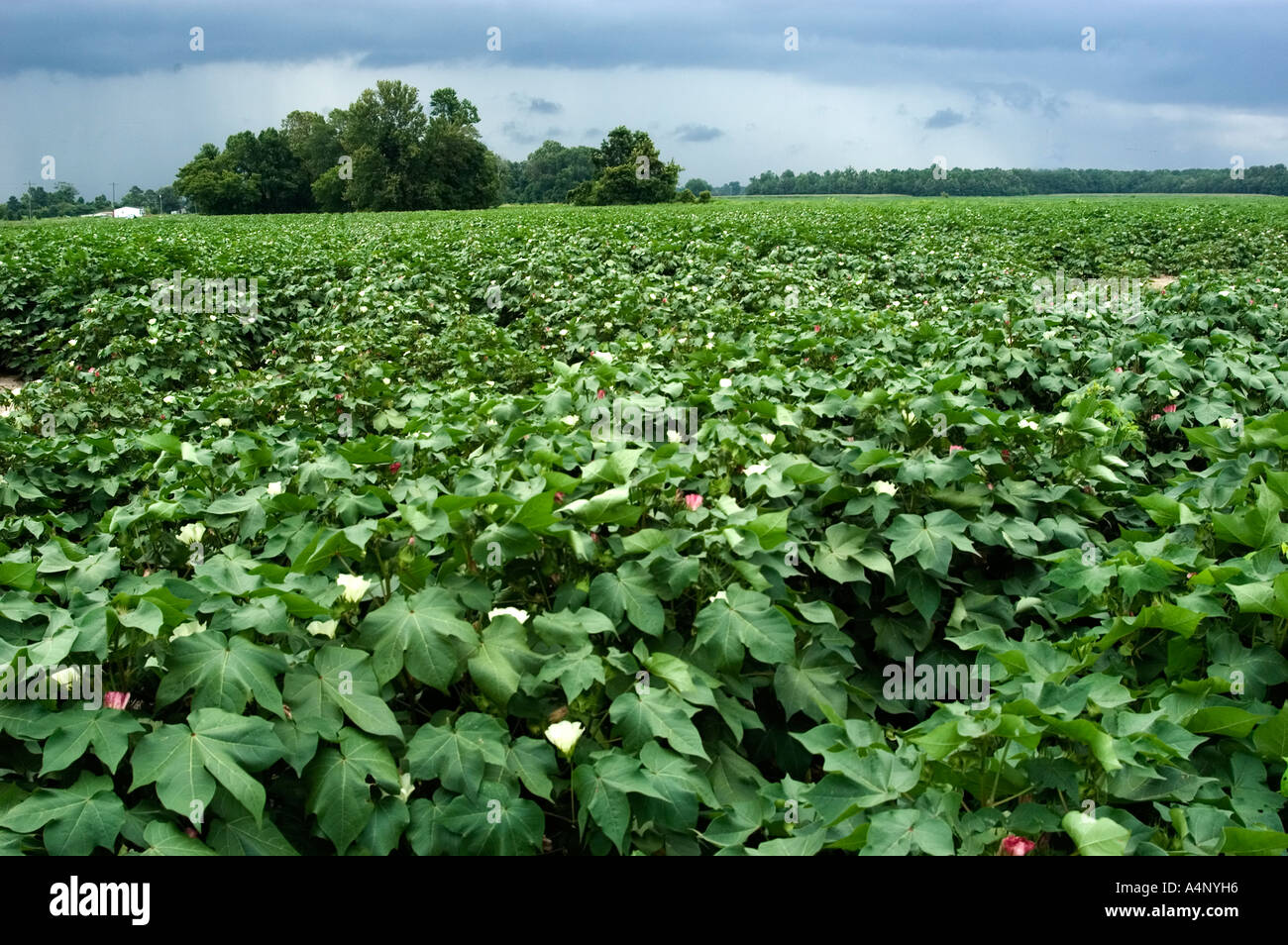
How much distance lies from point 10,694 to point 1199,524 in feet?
10.7

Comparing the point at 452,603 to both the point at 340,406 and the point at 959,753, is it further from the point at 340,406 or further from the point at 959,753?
the point at 340,406

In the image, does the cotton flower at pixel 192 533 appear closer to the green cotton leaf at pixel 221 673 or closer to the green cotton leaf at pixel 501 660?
the green cotton leaf at pixel 221 673

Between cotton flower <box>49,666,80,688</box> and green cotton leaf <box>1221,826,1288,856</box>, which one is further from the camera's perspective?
cotton flower <box>49,666,80,688</box>

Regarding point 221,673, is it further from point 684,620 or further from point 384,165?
point 384,165

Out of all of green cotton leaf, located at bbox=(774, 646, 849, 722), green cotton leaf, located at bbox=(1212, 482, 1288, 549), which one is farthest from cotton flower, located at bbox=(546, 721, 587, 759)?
green cotton leaf, located at bbox=(1212, 482, 1288, 549)

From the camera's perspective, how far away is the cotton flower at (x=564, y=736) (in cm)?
194

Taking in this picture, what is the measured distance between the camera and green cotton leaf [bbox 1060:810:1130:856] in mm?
1549

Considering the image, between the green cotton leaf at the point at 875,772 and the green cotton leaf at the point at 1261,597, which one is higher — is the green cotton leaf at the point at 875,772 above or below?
below

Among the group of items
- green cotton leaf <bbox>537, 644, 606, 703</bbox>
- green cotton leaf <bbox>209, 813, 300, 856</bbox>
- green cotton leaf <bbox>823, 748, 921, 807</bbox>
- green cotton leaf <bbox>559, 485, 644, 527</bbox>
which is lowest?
green cotton leaf <bbox>209, 813, 300, 856</bbox>

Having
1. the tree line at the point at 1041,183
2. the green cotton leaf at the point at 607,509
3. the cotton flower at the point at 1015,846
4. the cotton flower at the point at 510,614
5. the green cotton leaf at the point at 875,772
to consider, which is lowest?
the cotton flower at the point at 1015,846

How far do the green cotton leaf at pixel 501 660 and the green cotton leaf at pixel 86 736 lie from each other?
0.70 meters

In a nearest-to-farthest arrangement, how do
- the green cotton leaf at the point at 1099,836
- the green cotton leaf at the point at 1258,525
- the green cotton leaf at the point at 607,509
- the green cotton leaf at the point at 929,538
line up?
the green cotton leaf at the point at 1099,836 < the green cotton leaf at the point at 607,509 < the green cotton leaf at the point at 1258,525 < the green cotton leaf at the point at 929,538

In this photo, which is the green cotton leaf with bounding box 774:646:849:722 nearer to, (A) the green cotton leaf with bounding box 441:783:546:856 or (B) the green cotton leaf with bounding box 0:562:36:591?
(A) the green cotton leaf with bounding box 441:783:546:856

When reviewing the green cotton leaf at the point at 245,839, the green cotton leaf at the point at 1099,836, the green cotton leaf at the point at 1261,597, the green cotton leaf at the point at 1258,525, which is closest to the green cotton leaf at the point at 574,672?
the green cotton leaf at the point at 245,839
